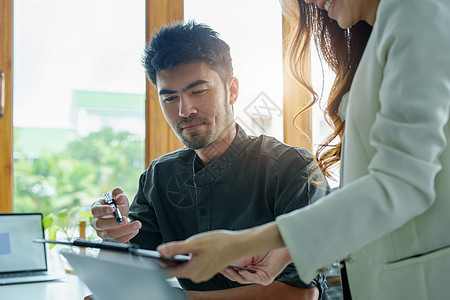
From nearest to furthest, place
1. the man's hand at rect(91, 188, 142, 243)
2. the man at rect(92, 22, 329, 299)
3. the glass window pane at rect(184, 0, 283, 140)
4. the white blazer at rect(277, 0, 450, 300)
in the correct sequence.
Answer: the white blazer at rect(277, 0, 450, 300)
the man's hand at rect(91, 188, 142, 243)
the man at rect(92, 22, 329, 299)
the glass window pane at rect(184, 0, 283, 140)

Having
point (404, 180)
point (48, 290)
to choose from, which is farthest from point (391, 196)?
point (48, 290)

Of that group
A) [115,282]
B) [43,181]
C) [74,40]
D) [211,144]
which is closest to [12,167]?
[74,40]

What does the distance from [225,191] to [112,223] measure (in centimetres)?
38

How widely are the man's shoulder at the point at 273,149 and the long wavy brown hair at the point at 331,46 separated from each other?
0.29 m

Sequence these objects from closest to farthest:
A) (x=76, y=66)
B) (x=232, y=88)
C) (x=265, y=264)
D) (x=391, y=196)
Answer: (x=391, y=196) → (x=265, y=264) → (x=232, y=88) → (x=76, y=66)

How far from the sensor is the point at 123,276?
0.62 m

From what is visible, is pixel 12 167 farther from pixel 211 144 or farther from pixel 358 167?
pixel 358 167

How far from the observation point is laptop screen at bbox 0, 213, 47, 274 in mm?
1651

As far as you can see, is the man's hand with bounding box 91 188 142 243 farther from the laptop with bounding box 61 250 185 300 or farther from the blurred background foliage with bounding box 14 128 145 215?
the blurred background foliage with bounding box 14 128 145 215

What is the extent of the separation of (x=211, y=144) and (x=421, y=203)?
3.35 feet

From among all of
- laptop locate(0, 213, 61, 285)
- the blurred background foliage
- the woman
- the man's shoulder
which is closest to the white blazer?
the woman

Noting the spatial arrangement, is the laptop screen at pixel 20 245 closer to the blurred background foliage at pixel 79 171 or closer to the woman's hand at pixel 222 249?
the blurred background foliage at pixel 79 171

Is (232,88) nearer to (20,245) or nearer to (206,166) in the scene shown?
(206,166)

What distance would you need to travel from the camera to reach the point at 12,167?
7.47 feet
